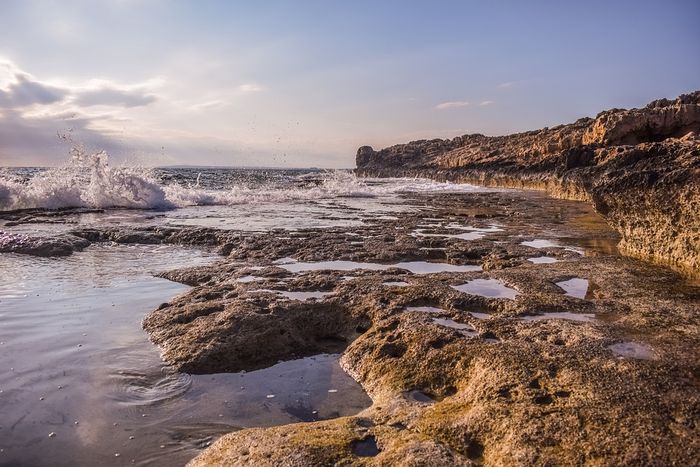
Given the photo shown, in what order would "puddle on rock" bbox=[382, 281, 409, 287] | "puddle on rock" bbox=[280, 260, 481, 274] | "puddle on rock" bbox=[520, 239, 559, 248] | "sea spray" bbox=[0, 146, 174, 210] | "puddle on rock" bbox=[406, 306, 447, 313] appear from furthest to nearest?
"sea spray" bbox=[0, 146, 174, 210] < "puddle on rock" bbox=[520, 239, 559, 248] < "puddle on rock" bbox=[280, 260, 481, 274] < "puddle on rock" bbox=[382, 281, 409, 287] < "puddle on rock" bbox=[406, 306, 447, 313]

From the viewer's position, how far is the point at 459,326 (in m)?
3.95

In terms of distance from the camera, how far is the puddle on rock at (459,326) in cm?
373

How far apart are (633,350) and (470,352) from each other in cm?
100

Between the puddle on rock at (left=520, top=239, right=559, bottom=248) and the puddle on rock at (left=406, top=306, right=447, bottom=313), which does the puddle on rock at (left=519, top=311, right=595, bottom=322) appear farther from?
the puddle on rock at (left=520, top=239, right=559, bottom=248)

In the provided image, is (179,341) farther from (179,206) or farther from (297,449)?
(179,206)

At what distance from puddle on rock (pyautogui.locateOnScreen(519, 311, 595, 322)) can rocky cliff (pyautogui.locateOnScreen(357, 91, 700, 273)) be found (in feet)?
8.04

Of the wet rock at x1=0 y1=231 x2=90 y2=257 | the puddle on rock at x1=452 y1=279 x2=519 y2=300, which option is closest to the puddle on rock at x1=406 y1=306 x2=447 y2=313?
the puddle on rock at x1=452 y1=279 x2=519 y2=300

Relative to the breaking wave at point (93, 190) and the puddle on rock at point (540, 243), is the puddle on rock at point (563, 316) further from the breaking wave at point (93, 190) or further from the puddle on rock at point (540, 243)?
the breaking wave at point (93, 190)

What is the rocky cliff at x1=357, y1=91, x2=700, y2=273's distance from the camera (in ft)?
19.7

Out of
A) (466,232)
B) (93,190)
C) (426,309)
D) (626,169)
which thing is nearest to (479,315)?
(426,309)

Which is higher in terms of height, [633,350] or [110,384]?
[633,350]

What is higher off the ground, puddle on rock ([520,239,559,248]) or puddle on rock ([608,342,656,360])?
puddle on rock ([608,342,656,360])

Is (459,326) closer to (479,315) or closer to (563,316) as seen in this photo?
(479,315)

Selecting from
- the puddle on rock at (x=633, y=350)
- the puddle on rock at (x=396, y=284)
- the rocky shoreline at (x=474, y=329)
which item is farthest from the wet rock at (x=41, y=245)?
the puddle on rock at (x=633, y=350)
